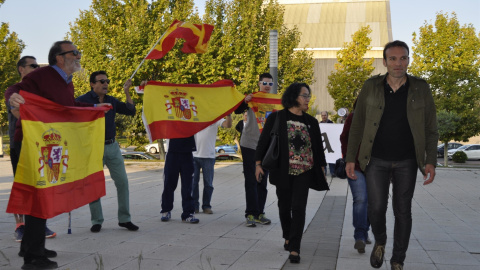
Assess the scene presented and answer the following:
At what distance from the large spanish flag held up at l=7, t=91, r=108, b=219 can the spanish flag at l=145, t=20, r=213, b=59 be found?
9.74 ft

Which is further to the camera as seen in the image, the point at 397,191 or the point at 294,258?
the point at 294,258

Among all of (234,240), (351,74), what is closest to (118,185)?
(234,240)

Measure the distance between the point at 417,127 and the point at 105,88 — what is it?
435 cm

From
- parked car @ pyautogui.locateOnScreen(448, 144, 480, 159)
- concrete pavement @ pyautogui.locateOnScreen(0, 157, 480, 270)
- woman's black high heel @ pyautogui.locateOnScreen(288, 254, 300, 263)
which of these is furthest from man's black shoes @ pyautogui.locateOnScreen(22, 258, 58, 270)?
parked car @ pyautogui.locateOnScreen(448, 144, 480, 159)

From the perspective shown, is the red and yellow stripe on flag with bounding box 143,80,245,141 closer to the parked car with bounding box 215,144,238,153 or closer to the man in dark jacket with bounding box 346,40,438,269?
the man in dark jacket with bounding box 346,40,438,269

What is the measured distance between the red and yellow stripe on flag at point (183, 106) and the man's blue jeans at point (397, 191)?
12.9ft

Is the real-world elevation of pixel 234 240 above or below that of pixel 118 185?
below

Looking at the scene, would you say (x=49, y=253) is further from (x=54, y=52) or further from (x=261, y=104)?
(x=261, y=104)

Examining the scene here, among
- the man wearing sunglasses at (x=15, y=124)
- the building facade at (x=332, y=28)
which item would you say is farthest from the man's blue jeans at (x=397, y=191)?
the building facade at (x=332, y=28)

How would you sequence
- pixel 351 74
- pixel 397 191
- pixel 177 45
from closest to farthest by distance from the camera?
pixel 397 191 → pixel 177 45 → pixel 351 74

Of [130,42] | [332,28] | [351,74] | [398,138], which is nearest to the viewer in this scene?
[398,138]

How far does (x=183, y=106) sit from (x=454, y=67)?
27.6 meters

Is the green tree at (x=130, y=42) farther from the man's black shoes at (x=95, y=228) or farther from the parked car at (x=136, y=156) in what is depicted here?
the man's black shoes at (x=95, y=228)

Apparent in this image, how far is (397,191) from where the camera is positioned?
5.67m
